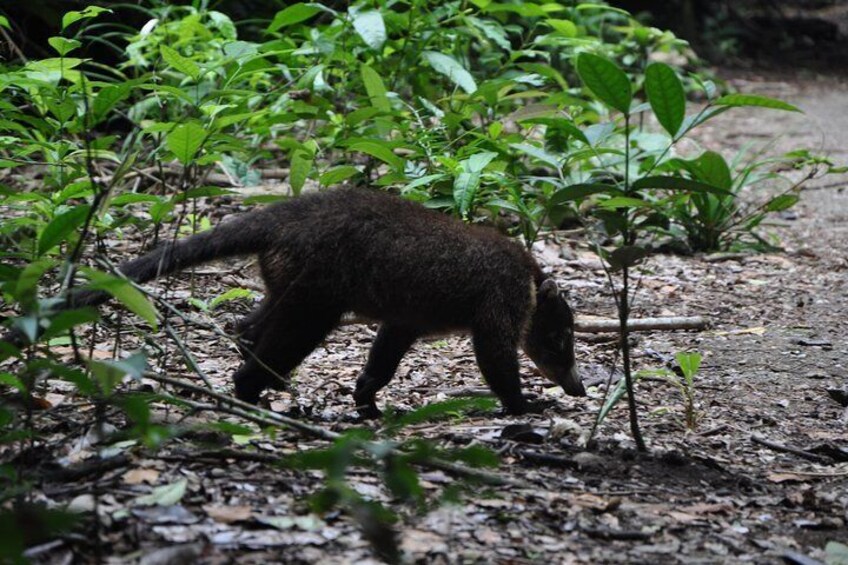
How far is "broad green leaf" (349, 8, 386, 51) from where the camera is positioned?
667cm

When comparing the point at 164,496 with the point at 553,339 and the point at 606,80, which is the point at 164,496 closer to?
the point at 606,80

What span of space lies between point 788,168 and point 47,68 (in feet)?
28.2

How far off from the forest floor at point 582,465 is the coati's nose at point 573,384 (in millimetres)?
75

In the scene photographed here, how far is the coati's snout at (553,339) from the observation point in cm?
561

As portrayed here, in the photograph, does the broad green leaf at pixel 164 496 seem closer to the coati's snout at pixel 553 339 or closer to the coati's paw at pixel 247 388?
the coati's paw at pixel 247 388

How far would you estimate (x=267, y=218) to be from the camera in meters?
4.93

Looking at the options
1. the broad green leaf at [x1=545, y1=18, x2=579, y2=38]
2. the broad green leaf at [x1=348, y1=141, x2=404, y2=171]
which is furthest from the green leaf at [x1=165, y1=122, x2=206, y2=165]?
the broad green leaf at [x1=545, y1=18, x2=579, y2=38]

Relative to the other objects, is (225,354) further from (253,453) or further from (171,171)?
(171,171)

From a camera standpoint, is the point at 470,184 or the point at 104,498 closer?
the point at 104,498

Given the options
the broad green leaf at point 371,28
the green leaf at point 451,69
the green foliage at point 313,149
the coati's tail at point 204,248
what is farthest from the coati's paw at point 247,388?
the green leaf at point 451,69

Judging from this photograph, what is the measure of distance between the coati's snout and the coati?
0.40ft

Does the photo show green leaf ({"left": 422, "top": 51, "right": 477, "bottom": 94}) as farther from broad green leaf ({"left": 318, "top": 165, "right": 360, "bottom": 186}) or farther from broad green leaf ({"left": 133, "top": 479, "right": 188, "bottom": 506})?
broad green leaf ({"left": 133, "top": 479, "right": 188, "bottom": 506})

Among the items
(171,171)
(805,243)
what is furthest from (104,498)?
(805,243)

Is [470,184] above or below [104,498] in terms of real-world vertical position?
above
